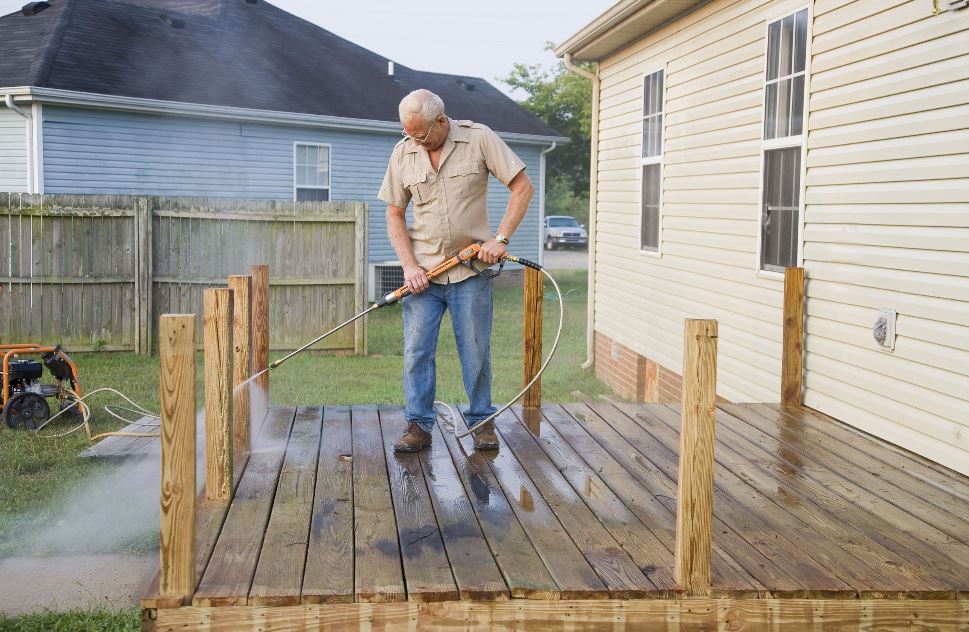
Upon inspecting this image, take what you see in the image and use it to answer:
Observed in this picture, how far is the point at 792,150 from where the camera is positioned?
22.3 ft

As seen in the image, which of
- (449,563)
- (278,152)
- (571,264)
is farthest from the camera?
(571,264)

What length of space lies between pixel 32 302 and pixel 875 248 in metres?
9.60

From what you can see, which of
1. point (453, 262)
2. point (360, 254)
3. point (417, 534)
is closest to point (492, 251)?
point (453, 262)

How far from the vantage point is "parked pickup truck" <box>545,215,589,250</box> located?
132 feet

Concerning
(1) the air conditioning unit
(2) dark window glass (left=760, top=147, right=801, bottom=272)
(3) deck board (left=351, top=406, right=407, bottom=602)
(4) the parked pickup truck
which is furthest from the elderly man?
(4) the parked pickup truck

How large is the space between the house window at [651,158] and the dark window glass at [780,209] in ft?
8.40

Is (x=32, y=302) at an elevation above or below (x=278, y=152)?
below

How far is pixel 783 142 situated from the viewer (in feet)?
22.6

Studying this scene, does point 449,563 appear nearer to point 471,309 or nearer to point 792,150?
point 471,309

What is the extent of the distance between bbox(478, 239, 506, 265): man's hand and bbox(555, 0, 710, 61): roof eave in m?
4.57

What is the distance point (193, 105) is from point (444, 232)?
40.7ft

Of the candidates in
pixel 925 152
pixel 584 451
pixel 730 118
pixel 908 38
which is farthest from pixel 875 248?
pixel 730 118

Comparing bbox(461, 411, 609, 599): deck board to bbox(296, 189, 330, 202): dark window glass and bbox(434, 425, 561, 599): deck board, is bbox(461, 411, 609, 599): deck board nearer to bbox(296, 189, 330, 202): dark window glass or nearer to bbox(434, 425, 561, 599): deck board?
bbox(434, 425, 561, 599): deck board

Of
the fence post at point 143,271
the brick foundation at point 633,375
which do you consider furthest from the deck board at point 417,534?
the fence post at point 143,271
